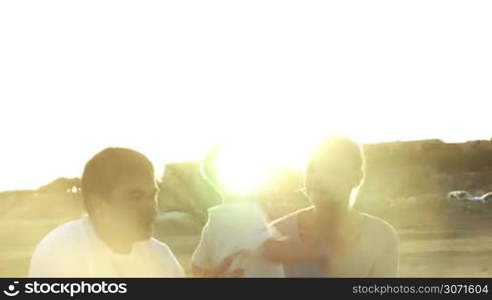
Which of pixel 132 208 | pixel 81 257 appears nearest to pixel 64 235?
pixel 81 257

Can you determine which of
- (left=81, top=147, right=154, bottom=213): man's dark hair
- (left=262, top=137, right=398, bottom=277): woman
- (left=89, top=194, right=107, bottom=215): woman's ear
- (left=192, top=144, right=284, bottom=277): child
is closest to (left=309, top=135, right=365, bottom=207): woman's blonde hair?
(left=262, top=137, right=398, bottom=277): woman

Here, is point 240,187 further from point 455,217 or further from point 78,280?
point 455,217

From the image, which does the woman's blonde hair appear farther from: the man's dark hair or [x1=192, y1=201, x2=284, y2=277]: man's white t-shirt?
the man's dark hair

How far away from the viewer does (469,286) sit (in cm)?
437

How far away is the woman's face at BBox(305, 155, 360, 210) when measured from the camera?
13.8ft

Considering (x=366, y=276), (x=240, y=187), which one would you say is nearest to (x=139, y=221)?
(x=240, y=187)

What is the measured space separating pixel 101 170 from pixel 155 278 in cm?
53

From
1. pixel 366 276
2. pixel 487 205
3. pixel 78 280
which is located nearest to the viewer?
pixel 78 280

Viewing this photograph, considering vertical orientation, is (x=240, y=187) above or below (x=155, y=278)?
above

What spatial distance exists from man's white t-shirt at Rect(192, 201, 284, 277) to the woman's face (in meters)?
0.33

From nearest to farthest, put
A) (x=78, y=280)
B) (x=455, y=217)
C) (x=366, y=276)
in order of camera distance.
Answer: (x=78, y=280)
(x=366, y=276)
(x=455, y=217)

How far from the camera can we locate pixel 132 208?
3.77 m

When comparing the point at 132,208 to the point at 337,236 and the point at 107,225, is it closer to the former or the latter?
the point at 107,225

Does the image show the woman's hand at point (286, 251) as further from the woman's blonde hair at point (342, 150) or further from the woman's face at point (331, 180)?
the woman's blonde hair at point (342, 150)
